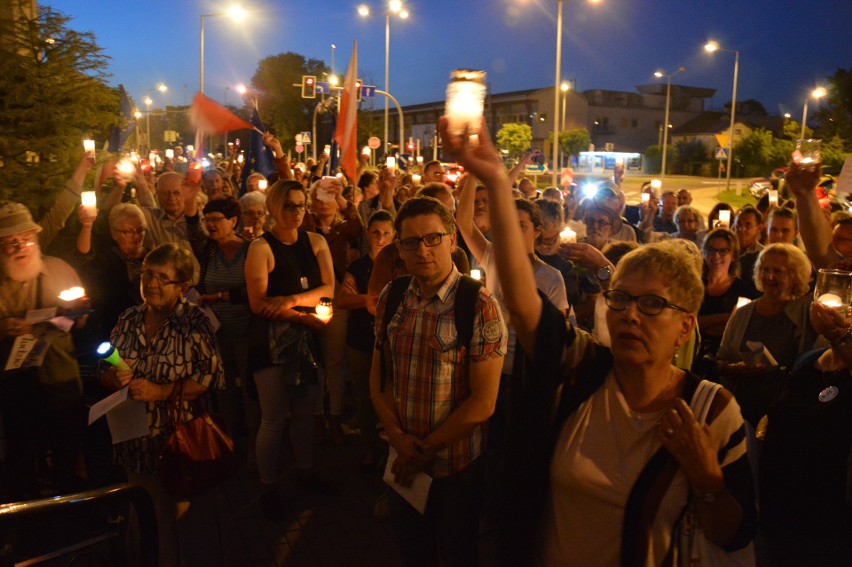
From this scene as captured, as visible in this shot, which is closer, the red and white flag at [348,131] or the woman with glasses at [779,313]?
the woman with glasses at [779,313]

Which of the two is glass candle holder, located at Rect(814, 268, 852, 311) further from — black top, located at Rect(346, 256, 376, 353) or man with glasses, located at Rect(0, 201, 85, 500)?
man with glasses, located at Rect(0, 201, 85, 500)

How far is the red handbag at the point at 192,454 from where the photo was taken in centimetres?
350

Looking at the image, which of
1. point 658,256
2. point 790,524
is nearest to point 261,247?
point 658,256

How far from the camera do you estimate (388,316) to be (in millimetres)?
3188

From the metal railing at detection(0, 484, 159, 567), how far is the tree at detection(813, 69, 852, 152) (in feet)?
130

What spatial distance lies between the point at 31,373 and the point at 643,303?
12.5 feet

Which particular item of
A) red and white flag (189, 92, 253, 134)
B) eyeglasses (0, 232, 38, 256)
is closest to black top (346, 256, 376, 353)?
eyeglasses (0, 232, 38, 256)

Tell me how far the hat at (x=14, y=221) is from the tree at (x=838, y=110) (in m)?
38.7

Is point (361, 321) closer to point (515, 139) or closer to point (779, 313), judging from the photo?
point (779, 313)

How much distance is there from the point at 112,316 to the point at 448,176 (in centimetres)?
878

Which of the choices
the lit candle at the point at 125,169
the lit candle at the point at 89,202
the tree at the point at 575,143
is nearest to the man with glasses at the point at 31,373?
the lit candle at the point at 89,202

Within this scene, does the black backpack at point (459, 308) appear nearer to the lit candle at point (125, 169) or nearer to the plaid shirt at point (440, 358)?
the plaid shirt at point (440, 358)

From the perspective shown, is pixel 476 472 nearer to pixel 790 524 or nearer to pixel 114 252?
pixel 790 524

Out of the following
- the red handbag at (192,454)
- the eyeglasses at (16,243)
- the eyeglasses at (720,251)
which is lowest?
the red handbag at (192,454)
